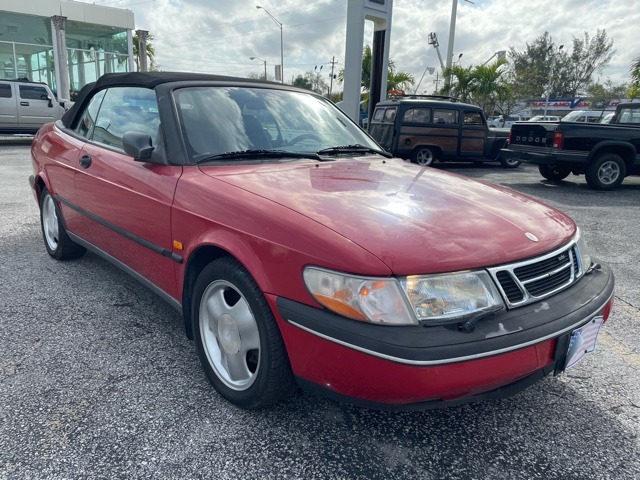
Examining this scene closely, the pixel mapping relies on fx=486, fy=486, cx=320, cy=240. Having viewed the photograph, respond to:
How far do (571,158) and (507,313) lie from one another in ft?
28.4

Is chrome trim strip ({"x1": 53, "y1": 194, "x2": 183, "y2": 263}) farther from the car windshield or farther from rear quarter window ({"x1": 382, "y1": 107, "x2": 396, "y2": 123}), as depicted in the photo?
rear quarter window ({"x1": 382, "y1": 107, "x2": 396, "y2": 123})

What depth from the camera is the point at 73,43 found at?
2553cm

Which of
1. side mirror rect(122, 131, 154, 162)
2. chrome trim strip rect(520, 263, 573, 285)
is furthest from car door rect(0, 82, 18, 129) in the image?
chrome trim strip rect(520, 263, 573, 285)

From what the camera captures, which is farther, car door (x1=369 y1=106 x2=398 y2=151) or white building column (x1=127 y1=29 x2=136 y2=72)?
white building column (x1=127 y1=29 x2=136 y2=72)

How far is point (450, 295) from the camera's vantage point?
5.70 ft

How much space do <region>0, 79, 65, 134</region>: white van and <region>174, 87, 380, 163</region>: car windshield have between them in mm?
14944

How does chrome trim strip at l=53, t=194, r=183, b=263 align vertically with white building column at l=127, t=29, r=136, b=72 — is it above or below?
below

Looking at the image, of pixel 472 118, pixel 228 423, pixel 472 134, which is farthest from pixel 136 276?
pixel 472 118

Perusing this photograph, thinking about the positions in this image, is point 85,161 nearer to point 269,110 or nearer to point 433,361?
point 269,110

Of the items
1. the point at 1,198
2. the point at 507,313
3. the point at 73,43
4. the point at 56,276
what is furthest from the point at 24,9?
the point at 507,313

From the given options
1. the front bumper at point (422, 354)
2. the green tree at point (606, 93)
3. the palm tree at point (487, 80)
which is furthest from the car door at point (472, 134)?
the green tree at point (606, 93)

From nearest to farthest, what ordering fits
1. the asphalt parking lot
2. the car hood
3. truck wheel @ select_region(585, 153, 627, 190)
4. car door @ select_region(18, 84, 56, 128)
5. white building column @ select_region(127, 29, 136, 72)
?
the car hood
the asphalt parking lot
truck wheel @ select_region(585, 153, 627, 190)
car door @ select_region(18, 84, 56, 128)
white building column @ select_region(127, 29, 136, 72)

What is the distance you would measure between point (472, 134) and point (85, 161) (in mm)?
10776

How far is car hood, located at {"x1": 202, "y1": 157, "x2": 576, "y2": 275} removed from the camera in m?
1.78
